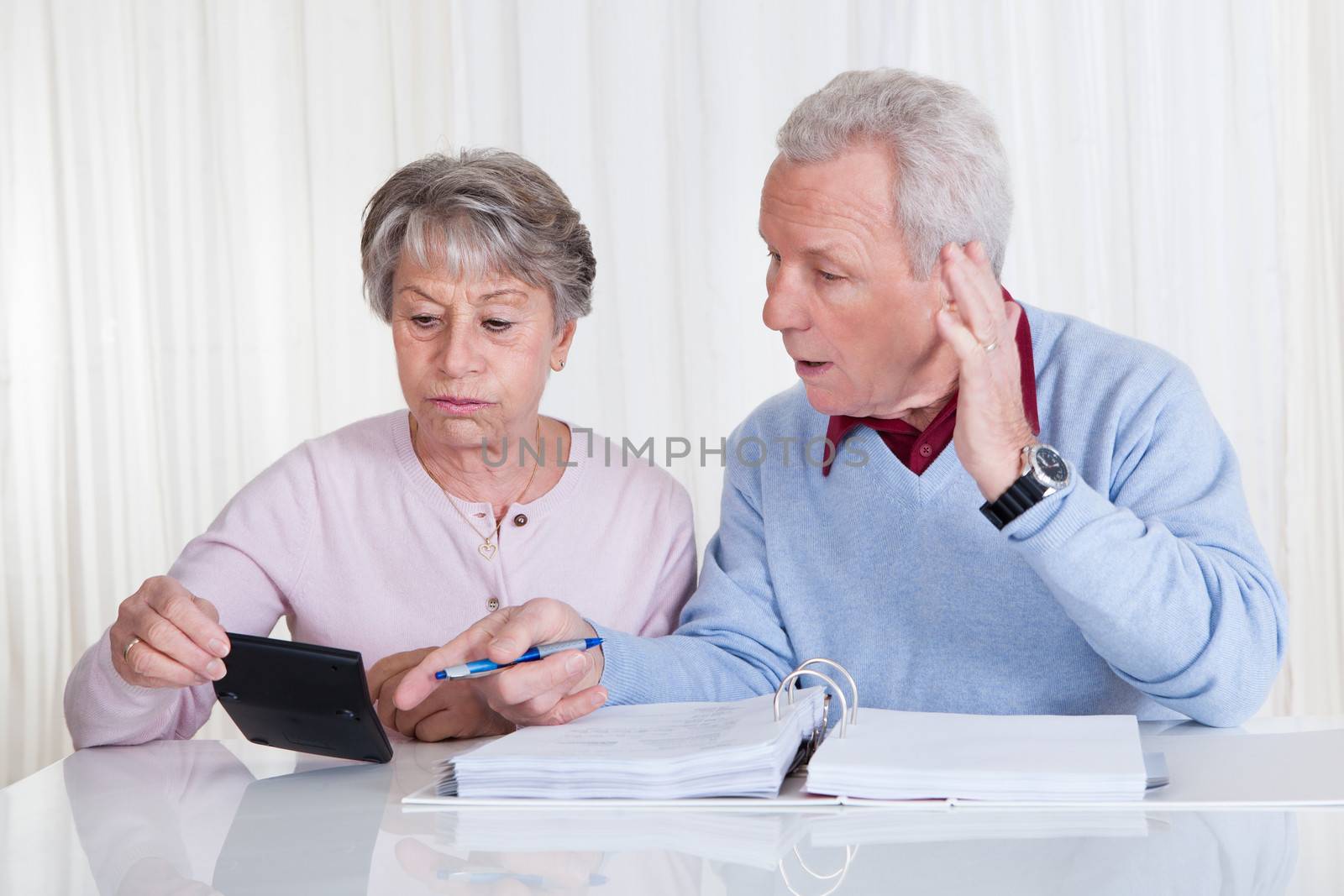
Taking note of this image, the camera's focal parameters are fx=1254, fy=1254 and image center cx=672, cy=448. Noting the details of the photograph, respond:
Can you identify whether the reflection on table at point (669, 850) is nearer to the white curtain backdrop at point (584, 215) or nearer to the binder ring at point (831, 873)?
the binder ring at point (831, 873)

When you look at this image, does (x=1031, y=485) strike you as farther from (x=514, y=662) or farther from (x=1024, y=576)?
(x=514, y=662)

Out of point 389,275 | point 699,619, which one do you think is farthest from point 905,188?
point 389,275

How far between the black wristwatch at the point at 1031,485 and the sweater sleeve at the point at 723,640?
0.45 meters

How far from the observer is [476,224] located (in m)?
1.68

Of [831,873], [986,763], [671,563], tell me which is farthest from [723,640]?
[831,873]

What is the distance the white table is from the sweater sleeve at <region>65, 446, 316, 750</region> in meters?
0.27

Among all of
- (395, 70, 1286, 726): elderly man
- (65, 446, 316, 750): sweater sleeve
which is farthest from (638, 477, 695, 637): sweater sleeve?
(65, 446, 316, 750): sweater sleeve

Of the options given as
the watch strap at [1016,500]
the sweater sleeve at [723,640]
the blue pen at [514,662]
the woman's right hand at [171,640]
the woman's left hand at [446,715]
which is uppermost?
the watch strap at [1016,500]

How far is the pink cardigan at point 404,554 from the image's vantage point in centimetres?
174

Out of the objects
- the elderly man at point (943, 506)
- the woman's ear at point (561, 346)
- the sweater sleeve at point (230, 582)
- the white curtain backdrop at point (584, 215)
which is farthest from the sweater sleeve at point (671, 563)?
the white curtain backdrop at point (584, 215)

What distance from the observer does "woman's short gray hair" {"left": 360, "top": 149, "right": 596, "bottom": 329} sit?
66.1 inches

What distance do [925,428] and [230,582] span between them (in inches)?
37.1

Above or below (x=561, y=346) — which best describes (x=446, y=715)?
below

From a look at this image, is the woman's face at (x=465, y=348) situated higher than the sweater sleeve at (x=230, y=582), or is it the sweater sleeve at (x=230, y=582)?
the woman's face at (x=465, y=348)
